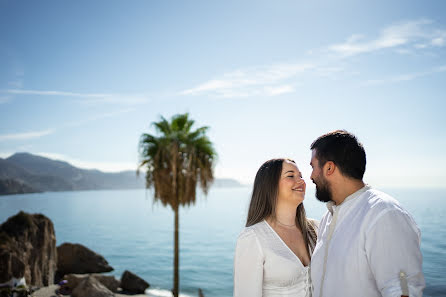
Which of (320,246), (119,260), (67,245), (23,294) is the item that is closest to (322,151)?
(320,246)

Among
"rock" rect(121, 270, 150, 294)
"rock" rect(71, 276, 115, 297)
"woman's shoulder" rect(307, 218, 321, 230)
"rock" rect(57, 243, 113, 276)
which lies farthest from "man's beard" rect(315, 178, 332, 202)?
"rock" rect(57, 243, 113, 276)

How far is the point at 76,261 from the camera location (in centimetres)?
2330

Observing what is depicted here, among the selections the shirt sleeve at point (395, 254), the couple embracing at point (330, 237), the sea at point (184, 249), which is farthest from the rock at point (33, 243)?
the shirt sleeve at point (395, 254)

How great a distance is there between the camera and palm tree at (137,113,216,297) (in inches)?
586

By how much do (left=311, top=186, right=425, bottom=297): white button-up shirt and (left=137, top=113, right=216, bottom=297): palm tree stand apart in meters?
12.5

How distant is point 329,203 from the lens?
2738 millimetres

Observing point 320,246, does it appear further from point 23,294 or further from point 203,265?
point 203,265

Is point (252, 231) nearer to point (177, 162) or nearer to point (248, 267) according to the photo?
point (248, 267)

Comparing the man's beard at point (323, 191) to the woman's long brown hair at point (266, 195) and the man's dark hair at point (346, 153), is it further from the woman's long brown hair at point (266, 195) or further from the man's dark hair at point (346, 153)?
the woman's long brown hair at point (266, 195)

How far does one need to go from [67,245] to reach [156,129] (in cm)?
1309

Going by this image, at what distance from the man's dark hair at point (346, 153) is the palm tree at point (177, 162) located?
1238cm

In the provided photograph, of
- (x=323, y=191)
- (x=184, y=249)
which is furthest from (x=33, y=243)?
(x=184, y=249)

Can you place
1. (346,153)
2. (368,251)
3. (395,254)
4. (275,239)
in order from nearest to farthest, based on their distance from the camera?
(395,254) → (368,251) → (346,153) → (275,239)

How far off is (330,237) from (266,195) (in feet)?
3.70
